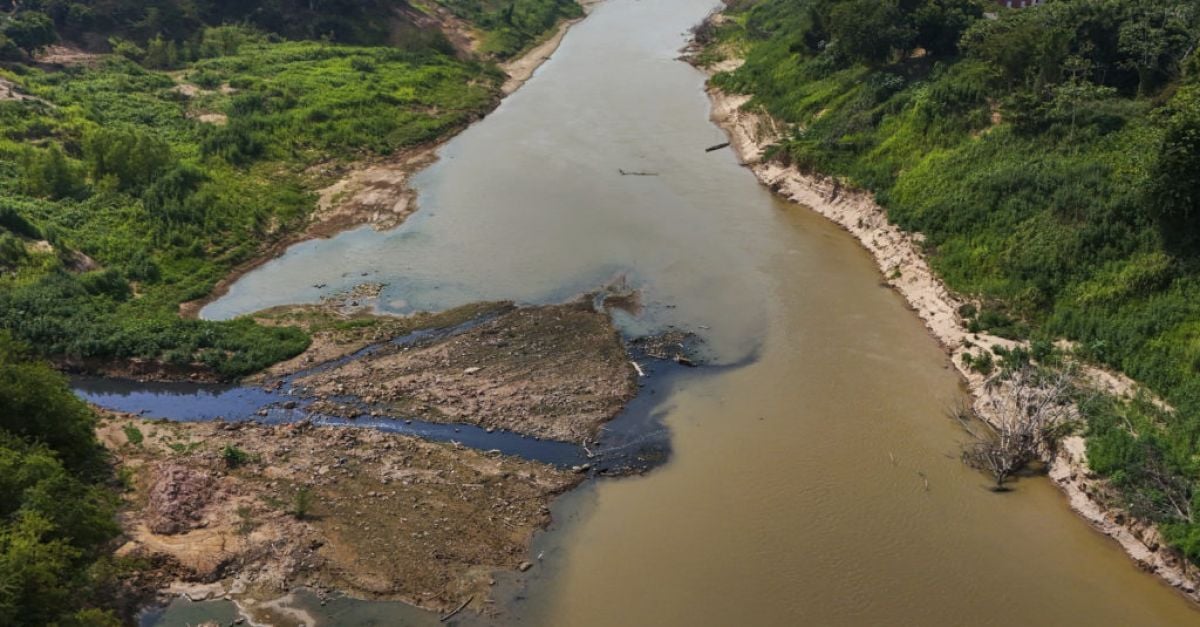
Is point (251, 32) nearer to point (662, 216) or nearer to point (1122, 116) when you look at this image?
point (662, 216)

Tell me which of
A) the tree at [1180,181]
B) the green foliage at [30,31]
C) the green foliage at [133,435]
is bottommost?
the green foliage at [133,435]

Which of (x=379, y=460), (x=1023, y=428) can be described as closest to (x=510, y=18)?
(x=379, y=460)

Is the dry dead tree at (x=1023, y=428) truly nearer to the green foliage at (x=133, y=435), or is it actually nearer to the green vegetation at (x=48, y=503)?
the green vegetation at (x=48, y=503)

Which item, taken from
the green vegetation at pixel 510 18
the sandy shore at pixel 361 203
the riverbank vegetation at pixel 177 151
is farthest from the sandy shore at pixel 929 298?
the green vegetation at pixel 510 18

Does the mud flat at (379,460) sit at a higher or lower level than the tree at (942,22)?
lower

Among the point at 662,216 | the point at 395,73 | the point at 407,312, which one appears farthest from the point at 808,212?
the point at 395,73

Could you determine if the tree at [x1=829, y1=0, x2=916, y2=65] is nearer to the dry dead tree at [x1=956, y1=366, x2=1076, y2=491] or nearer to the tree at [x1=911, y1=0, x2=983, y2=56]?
the tree at [x1=911, y1=0, x2=983, y2=56]

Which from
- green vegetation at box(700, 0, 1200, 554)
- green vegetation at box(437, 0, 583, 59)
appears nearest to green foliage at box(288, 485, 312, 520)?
green vegetation at box(700, 0, 1200, 554)
